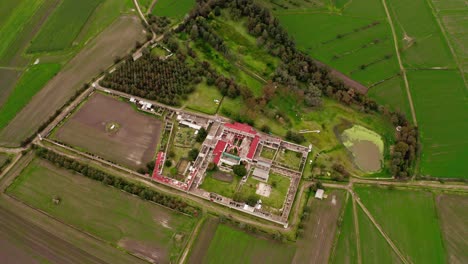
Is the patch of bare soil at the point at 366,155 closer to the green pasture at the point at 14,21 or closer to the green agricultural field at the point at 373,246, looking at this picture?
the green agricultural field at the point at 373,246

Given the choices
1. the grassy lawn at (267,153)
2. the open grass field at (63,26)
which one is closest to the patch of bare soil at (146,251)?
the grassy lawn at (267,153)

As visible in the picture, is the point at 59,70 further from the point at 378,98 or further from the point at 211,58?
the point at 378,98

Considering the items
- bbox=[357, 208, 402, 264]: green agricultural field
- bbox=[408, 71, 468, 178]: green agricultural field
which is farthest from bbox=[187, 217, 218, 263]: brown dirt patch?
bbox=[408, 71, 468, 178]: green agricultural field

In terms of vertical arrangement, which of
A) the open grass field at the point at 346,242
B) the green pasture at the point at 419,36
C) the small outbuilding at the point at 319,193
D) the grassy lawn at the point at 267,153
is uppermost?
the green pasture at the point at 419,36

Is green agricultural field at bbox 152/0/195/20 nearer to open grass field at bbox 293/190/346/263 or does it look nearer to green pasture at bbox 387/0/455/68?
green pasture at bbox 387/0/455/68

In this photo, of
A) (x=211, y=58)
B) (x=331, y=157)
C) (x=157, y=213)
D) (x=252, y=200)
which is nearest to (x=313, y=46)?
(x=211, y=58)

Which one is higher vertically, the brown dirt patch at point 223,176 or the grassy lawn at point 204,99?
the grassy lawn at point 204,99
